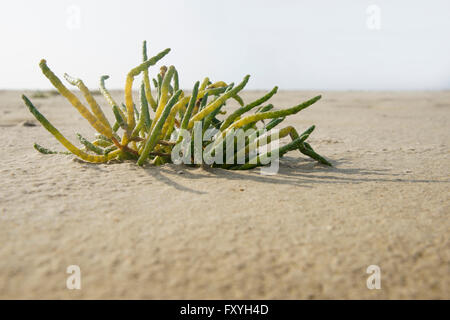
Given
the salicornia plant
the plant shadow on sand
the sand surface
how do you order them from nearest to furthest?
the sand surface
the plant shadow on sand
the salicornia plant

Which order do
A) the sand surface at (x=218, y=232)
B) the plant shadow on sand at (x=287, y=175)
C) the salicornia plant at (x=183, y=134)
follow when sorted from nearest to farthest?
the sand surface at (x=218, y=232), the plant shadow on sand at (x=287, y=175), the salicornia plant at (x=183, y=134)

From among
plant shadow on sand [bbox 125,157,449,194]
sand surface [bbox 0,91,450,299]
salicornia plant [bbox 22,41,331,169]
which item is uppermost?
salicornia plant [bbox 22,41,331,169]

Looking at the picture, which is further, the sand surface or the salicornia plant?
the salicornia plant

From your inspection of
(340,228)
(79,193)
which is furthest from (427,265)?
(79,193)

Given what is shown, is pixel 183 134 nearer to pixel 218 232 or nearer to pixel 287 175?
pixel 287 175

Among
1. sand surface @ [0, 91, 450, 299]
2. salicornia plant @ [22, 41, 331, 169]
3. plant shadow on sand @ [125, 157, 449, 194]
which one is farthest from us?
salicornia plant @ [22, 41, 331, 169]

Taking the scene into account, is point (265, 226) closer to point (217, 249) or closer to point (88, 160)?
point (217, 249)

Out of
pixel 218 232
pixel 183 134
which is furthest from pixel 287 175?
pixel 218 232

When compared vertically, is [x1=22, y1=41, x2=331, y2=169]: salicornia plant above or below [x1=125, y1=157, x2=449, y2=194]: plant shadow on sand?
above
